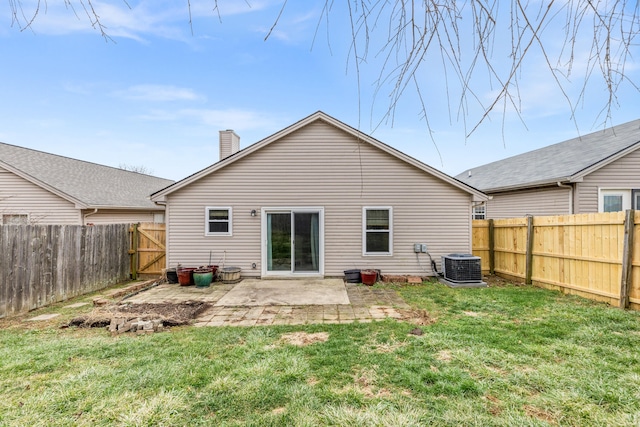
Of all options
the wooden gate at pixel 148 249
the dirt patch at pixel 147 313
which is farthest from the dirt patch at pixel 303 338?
the wooden gate at pixel 148 249

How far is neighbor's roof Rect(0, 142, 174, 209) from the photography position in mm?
10656

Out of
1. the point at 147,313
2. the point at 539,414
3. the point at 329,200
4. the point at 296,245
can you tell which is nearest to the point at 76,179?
the point at 296,245

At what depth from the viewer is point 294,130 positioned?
8.91 meters

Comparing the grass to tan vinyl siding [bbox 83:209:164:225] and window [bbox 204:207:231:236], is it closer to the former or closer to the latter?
window [bbox 204:207:231:236]

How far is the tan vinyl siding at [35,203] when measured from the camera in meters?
10.8

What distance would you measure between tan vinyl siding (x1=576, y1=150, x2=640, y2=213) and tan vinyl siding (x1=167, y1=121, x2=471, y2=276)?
377 cm

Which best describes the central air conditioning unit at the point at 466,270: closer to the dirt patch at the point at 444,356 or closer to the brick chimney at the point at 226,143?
the dirt patch at the point at 444,356

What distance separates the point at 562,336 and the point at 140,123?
51.4 ft

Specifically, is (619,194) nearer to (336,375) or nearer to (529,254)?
(529,254)

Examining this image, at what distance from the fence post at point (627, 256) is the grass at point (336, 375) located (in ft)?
2.30

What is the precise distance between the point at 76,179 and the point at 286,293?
1140 centimetres

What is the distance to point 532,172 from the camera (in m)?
11.5

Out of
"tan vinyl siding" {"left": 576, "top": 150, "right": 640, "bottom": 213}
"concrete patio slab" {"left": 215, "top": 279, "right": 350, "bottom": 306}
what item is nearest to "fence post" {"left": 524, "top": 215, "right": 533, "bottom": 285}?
"tan vinyl siding" {"left": 576, "top": 150, "right": 640, "bottom": 213}

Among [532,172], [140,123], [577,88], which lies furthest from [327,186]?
[140,123]
